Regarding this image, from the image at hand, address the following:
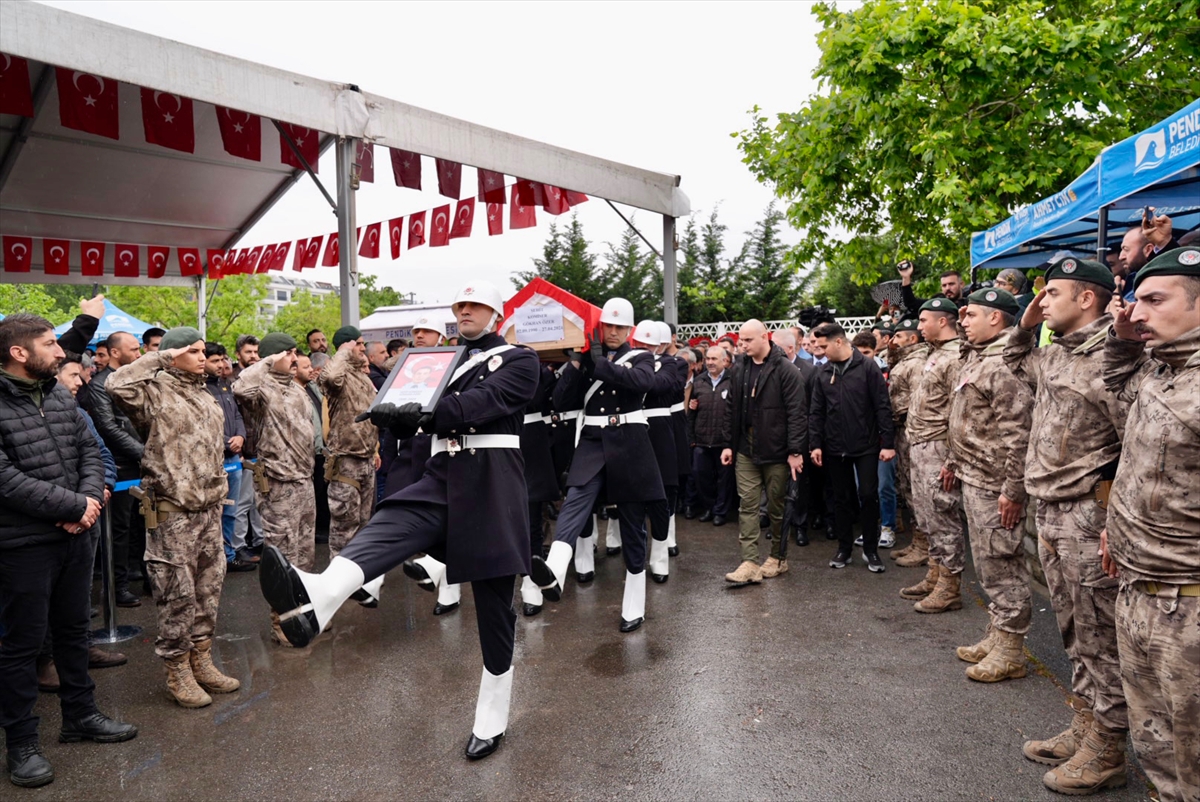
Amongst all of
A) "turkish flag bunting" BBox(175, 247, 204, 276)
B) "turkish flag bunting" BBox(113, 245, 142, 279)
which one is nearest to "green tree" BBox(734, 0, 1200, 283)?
"turkish flag bunting" BBox(175, 247, 204, 276)

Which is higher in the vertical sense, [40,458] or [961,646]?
[40,458]

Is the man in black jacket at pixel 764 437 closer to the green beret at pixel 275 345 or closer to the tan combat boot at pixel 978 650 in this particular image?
the tan combat boot at pixel 978 650

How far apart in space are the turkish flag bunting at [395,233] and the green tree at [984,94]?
7401mm

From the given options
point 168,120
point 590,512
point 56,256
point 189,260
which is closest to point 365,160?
point 168,120

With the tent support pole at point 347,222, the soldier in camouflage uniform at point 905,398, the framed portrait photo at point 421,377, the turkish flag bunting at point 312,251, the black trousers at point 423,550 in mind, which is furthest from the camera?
the turkish flag bunting at point 312,251

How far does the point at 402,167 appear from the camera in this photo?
35.0ft

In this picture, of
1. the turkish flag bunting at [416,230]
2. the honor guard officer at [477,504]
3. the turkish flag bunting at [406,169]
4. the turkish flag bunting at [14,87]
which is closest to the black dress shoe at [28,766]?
the honor guard officer at [477,504]

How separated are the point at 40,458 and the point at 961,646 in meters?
5.51

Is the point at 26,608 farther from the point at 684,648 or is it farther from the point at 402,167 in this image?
the point at 402,167

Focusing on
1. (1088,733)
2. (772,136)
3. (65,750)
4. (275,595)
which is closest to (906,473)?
(1088,733)

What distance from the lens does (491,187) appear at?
11883mm

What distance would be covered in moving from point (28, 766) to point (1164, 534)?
16.0 ft

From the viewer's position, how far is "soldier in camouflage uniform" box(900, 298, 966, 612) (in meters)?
5.80

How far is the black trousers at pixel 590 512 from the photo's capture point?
5.66 m
